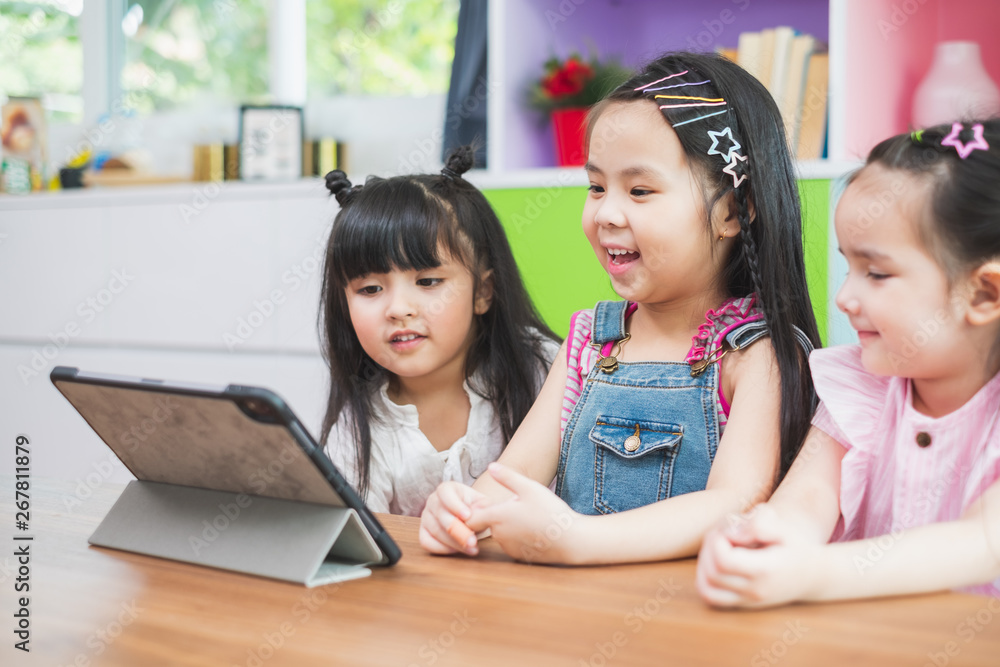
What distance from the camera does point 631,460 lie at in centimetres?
112

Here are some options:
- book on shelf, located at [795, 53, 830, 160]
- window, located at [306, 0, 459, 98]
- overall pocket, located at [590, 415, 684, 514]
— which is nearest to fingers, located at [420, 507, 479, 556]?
overall pocket, located at [590, 415, 684, 514]

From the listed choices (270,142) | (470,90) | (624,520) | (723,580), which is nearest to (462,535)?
(624,520)

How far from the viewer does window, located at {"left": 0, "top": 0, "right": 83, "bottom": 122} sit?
3.74 m

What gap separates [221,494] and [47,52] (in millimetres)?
3646

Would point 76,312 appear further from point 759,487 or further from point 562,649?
point 562,649

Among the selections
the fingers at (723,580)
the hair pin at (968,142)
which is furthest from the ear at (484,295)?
the fingers at (723,580)

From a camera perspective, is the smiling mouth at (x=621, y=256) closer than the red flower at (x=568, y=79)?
Yes

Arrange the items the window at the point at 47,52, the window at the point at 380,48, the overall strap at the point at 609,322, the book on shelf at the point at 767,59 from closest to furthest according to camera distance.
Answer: the overall strap at the point at 609,322 → the book on shelf at the point at 767,59 → the window at the point at 380,48 → the window at the point at 47,52

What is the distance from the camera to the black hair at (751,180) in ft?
3.59

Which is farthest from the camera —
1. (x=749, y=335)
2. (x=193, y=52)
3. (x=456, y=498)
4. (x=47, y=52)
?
(x=47, y=52)

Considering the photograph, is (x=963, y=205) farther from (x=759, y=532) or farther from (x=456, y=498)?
(x=456, y=498)

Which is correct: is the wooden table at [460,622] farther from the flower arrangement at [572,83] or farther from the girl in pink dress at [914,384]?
the flower arrangement at [572,83]

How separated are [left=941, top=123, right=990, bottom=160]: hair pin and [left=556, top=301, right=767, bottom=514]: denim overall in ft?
1.04

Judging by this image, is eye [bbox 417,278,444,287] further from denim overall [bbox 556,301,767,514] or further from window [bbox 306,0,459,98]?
window [bbox 306,0,459,98]
